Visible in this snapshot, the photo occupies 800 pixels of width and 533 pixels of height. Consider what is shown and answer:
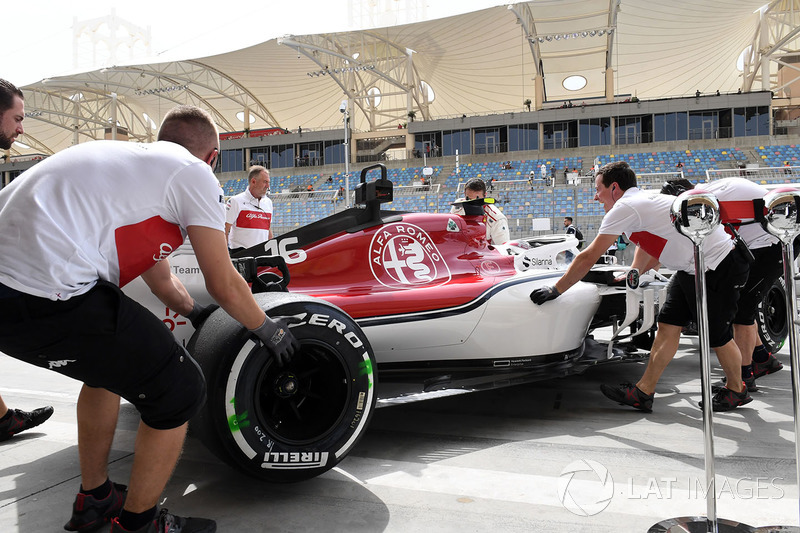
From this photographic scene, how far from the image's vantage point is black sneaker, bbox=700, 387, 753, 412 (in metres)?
3.68

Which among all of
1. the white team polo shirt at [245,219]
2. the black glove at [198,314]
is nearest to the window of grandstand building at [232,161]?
the white team polo shirt at [245,219]

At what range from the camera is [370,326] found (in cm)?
311

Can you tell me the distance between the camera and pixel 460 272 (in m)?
3.94

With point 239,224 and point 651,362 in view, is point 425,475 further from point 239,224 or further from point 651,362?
point 239,224

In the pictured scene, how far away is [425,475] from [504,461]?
0.42 meters

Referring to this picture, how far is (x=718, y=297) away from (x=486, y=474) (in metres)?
2.09

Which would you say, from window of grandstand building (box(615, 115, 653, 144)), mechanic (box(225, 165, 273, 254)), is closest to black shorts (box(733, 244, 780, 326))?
mechanic (box(225, 165, 273, 254))

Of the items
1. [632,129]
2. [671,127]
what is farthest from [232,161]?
[671,127]

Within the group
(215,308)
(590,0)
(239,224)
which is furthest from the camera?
(590,0)

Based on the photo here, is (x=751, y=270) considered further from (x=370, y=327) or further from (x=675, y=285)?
(x=370, y=327)

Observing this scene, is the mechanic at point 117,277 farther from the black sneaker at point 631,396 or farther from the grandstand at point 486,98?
the grandstand at point 486,98

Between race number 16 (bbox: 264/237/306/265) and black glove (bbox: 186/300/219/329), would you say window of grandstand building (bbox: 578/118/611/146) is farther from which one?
black glove (bbox: 186/300/219/329)

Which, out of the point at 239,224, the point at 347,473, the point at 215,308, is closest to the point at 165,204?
the point at 215,308
